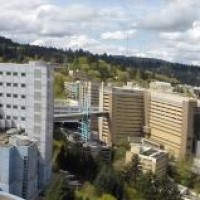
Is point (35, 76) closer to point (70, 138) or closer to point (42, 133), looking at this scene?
point (42, 133)

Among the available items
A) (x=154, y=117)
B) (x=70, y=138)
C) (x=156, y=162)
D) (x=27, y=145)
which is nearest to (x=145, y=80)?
(x=154, y=117)

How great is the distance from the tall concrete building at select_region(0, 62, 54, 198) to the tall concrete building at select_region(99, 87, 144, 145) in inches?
1118

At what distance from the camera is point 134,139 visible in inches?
2886

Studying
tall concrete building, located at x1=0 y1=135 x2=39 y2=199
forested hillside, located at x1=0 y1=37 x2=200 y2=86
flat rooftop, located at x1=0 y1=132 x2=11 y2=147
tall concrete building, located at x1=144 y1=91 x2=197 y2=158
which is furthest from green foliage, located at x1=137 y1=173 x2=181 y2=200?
forested hillside, located at x1=0 y1=37 x2=200 y2=86

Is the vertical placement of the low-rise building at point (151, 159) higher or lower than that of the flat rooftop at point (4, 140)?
lower

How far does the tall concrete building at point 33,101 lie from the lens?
4397cm

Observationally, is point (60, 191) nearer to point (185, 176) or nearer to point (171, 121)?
point (185, 176)

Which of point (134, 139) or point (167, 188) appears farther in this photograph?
point (134, 139)

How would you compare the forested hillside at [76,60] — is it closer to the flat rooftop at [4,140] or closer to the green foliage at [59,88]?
the green foliage at [59,88]

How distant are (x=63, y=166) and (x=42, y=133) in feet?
22.5

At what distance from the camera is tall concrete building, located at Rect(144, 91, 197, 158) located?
6875 centimetres

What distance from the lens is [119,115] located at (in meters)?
75.0

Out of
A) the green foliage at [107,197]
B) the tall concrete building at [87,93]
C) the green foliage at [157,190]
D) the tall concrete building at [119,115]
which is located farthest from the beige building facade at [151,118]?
the green foliage at [107,197]

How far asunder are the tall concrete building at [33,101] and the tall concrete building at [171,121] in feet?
92.2
